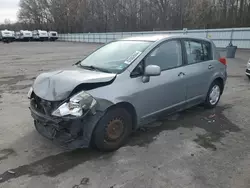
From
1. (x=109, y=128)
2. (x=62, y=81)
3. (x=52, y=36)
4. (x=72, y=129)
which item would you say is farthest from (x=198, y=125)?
(x=52, y=36)

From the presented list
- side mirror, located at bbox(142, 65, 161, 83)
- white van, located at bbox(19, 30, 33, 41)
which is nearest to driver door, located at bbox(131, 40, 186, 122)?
side mirror, located at bbox(142, 65, 161, 83)

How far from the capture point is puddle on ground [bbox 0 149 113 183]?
284cm

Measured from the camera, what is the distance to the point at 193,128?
166 inches

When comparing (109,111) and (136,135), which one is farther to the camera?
(136,135)

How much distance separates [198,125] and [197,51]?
1.53 m

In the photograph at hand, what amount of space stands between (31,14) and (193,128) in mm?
78634

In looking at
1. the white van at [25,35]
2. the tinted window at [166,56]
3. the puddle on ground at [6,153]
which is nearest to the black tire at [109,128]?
the tinted window at [166,56]

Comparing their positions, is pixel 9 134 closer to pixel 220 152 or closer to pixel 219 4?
pixel 220 152

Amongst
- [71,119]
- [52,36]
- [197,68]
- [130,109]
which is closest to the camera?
[71,119]

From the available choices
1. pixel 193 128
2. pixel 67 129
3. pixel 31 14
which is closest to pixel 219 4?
pixel 193 128

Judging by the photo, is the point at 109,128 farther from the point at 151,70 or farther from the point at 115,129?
the point at 151,70

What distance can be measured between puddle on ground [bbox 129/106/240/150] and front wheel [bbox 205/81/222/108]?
0.46ft

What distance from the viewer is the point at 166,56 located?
4.00 meters

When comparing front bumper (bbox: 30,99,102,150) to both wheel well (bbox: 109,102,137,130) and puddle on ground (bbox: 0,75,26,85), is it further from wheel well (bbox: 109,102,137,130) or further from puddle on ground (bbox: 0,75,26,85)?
puddle on ground (bbox: 0,75,26,85)
